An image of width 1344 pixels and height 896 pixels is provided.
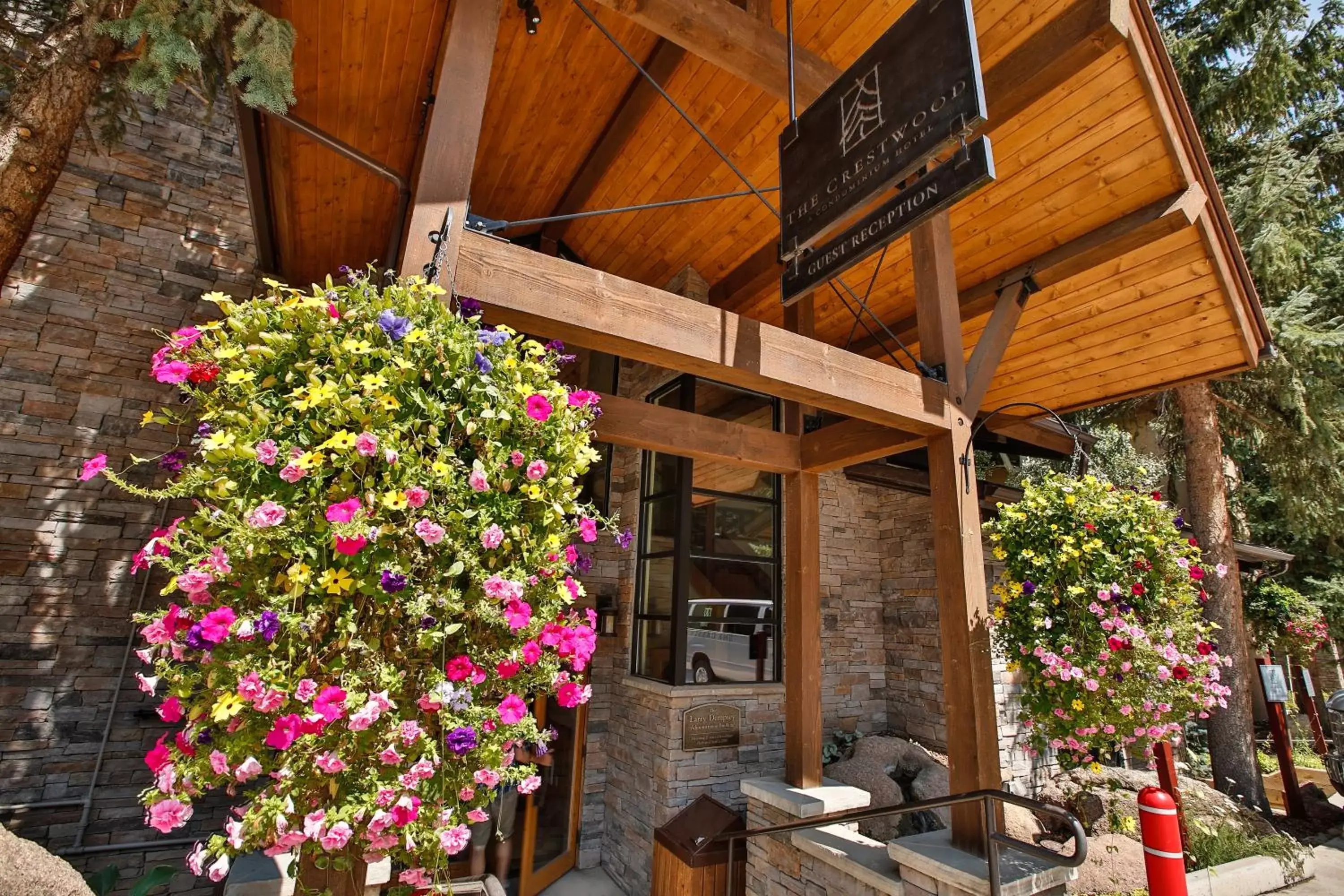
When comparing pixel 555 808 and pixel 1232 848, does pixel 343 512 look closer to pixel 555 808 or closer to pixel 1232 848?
pixel 555 808

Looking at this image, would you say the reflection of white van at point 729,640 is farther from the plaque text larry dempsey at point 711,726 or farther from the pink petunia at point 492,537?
the pink petunia at point 492,537

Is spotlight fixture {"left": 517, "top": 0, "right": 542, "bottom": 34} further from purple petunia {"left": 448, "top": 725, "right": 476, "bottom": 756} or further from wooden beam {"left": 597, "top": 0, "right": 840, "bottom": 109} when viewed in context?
purple petunia {"left": 448, "top": 725, "right": 476, "bottom": 756}

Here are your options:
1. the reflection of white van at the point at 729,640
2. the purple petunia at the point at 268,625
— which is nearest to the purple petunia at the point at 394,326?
the purple petunia at the point at 268,625

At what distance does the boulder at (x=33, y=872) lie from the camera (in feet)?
4.58

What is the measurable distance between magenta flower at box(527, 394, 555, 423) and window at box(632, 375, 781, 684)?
310 centimetres

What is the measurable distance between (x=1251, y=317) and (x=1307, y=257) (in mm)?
5329

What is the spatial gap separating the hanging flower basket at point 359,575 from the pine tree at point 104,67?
63.7 inches

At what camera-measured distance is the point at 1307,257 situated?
738 cm

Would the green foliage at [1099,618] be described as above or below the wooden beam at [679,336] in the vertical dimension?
below

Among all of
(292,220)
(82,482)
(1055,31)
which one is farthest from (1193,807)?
Result: (82,482)

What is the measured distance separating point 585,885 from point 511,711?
13.2 ft

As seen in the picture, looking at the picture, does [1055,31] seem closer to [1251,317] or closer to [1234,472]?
[1251,317]

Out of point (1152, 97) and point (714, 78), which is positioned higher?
point (714, 78)

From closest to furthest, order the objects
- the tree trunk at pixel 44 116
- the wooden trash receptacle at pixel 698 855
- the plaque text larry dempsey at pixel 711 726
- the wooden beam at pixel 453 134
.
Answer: the wooden beam at pixel 453 134 → the tree trunk at pixel 44 116 → the wooden trash receptacle at pixel 698 855 → the plaque text larry dempsey at pixel 711 726
